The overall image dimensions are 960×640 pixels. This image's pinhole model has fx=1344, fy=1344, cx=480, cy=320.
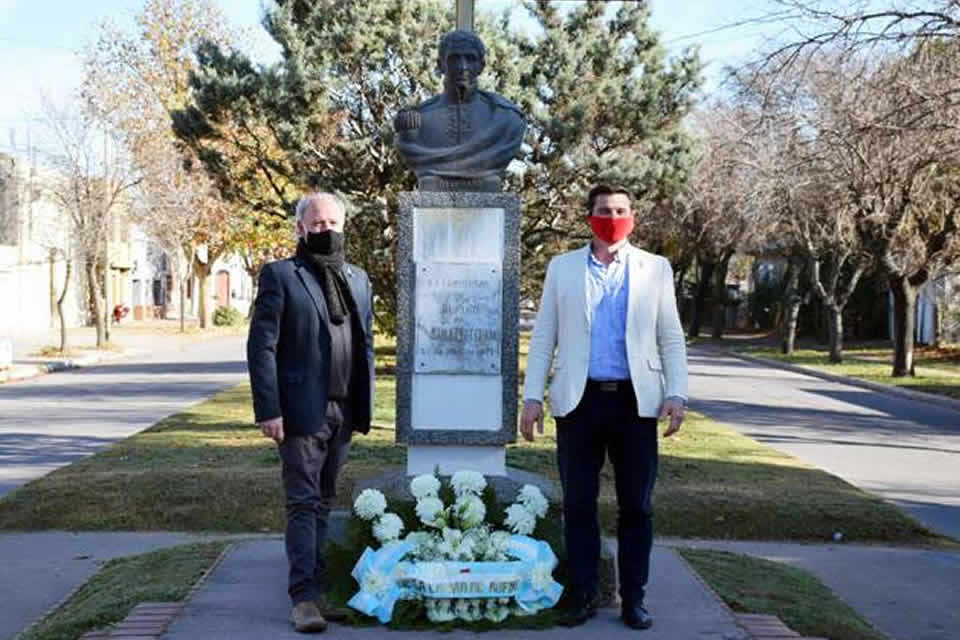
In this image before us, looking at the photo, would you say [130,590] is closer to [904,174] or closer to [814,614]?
[814,614]

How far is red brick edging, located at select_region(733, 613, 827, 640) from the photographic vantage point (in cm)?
600

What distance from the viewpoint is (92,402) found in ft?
73.7

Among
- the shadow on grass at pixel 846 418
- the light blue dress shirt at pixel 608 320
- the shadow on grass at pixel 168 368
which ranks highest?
the light blue dress shirt at pixel 608 320

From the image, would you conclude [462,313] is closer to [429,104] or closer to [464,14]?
[429,104]

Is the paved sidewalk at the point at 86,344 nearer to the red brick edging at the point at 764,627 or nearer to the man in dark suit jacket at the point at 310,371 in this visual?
the man in dark suit jacket at the point at 310,371

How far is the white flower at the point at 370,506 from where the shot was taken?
6.39 meters

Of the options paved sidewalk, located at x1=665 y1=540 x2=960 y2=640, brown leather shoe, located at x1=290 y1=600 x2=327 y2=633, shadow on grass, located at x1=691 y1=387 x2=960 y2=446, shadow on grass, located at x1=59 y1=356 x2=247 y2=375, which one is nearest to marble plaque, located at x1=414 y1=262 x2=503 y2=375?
brown leather shoe, located at x1=290 y1=600 x2=327 y2=633

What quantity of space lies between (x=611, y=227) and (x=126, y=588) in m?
3.41

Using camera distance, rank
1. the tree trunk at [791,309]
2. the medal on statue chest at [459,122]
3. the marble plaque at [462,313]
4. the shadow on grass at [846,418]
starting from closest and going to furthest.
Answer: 1. the marble plaque at [462,313]
2. the medal on statue chest at [459,122]
3. the shadow on grass at [846,418]
4. the tree trunk at [791,309]

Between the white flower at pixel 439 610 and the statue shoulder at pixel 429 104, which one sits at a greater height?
the statue shoulder at pixel 429 104

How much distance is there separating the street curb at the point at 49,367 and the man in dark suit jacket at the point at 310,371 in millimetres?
23233

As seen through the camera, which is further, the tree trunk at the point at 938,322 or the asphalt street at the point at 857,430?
the tree trunk at the point at 938,322

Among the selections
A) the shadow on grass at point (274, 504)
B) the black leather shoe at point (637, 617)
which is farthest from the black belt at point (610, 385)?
the shadow on grass at point (274, 504)

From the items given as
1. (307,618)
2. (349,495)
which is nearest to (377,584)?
(307,618)
